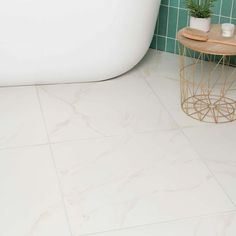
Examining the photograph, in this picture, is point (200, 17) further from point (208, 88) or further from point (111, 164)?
point (111, 164)

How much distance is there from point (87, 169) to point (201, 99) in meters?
0.77

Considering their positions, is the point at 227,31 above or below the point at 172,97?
above

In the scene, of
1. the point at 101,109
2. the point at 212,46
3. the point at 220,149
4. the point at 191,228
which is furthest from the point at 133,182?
the point at 212,46

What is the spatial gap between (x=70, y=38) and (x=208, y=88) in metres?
0.73

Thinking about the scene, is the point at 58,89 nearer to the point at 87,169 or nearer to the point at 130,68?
the point at 130,68

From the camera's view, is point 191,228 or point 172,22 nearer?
point 191,228

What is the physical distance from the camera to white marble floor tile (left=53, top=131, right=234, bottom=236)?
1.43 meters

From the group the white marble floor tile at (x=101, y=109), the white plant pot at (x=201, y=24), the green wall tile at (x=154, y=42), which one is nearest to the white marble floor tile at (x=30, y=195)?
the white marble floor tile at (x=101, y=109)

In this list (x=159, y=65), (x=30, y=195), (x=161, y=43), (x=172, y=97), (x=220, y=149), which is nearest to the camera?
(x=30, y=195)

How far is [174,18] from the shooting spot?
2.52 m

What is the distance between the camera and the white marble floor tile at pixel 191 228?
4.47 feet

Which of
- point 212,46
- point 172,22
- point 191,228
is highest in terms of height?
point 212,46

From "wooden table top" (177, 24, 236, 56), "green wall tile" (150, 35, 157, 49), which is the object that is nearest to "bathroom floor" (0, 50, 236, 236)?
"wooden table top" (177, 24, 236, 56)

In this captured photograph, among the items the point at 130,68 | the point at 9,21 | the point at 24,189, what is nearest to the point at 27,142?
the point at 24,189
